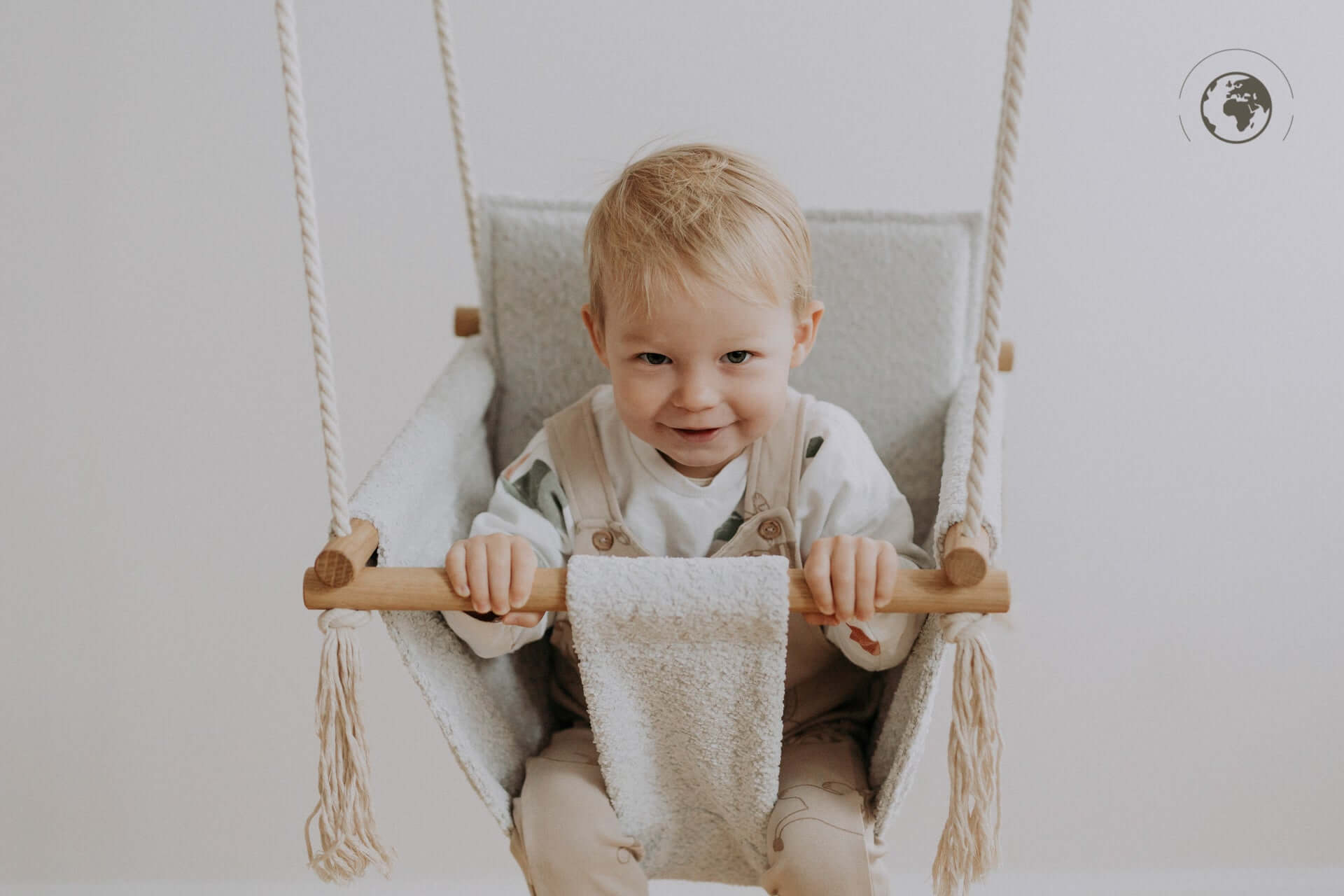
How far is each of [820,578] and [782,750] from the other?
10.8 inches

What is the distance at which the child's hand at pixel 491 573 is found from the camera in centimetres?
79

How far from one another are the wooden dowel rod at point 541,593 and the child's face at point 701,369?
0.18 m

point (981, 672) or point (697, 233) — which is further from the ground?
point (697, 233)

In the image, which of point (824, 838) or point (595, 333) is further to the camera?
point (595, 333)

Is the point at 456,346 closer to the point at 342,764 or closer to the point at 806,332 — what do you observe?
the point at 806,332

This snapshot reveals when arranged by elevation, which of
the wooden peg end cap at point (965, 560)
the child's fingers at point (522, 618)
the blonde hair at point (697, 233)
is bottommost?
the child's fingers at point (522, 618)

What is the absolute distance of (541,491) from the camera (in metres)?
1.02

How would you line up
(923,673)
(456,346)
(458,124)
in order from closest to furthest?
(923,673) → (458,124) → (456,346)

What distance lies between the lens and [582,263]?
1151 millimetres

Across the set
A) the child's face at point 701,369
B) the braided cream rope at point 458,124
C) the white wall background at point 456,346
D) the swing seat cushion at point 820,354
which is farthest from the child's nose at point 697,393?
the white wall background at point 456,346

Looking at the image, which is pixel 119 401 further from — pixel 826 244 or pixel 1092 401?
pixel 1092 401

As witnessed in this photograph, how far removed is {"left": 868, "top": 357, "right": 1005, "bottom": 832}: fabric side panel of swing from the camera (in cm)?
81

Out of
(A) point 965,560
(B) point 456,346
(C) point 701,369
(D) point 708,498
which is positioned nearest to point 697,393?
(C) point 701,369

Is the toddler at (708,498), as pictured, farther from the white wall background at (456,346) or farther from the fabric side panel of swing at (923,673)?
the white wall background at (456,346)
